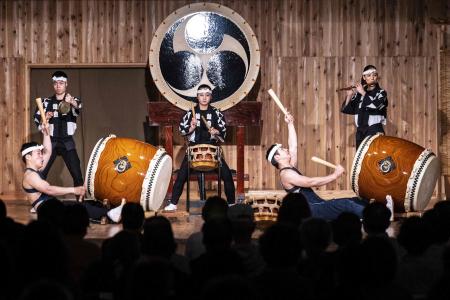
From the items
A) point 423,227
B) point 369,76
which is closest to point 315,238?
point 423,227

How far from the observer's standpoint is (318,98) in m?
8.70

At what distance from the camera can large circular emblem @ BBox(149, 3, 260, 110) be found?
8102 millimetres

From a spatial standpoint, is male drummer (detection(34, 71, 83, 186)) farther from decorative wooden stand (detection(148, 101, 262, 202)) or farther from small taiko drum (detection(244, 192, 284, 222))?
small taiko drum (detection(244, 192, 284, 222))

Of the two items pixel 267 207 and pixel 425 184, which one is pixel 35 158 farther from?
pixel 425 184

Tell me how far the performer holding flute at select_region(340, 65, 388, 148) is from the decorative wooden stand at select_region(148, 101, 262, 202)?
104 centimetres

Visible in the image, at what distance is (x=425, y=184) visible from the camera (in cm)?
632

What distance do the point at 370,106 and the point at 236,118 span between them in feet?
4.55

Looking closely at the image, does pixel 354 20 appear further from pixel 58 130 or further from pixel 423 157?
pixel 58 130

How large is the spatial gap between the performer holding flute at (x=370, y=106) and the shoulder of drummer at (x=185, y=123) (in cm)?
156

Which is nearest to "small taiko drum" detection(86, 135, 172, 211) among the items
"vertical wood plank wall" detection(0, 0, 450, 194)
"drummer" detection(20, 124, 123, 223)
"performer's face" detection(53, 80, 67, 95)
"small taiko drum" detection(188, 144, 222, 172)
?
"drummer" detection(20, 124, 123, 223)

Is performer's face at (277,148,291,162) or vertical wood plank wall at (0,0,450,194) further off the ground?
vertical wood plank wall at (0,0,450,194)

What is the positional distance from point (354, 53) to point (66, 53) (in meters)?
3.12

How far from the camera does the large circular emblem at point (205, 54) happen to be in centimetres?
810

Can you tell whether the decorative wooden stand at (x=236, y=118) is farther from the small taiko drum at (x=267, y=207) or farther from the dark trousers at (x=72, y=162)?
the small taiko drum at (x=267, y=207)
